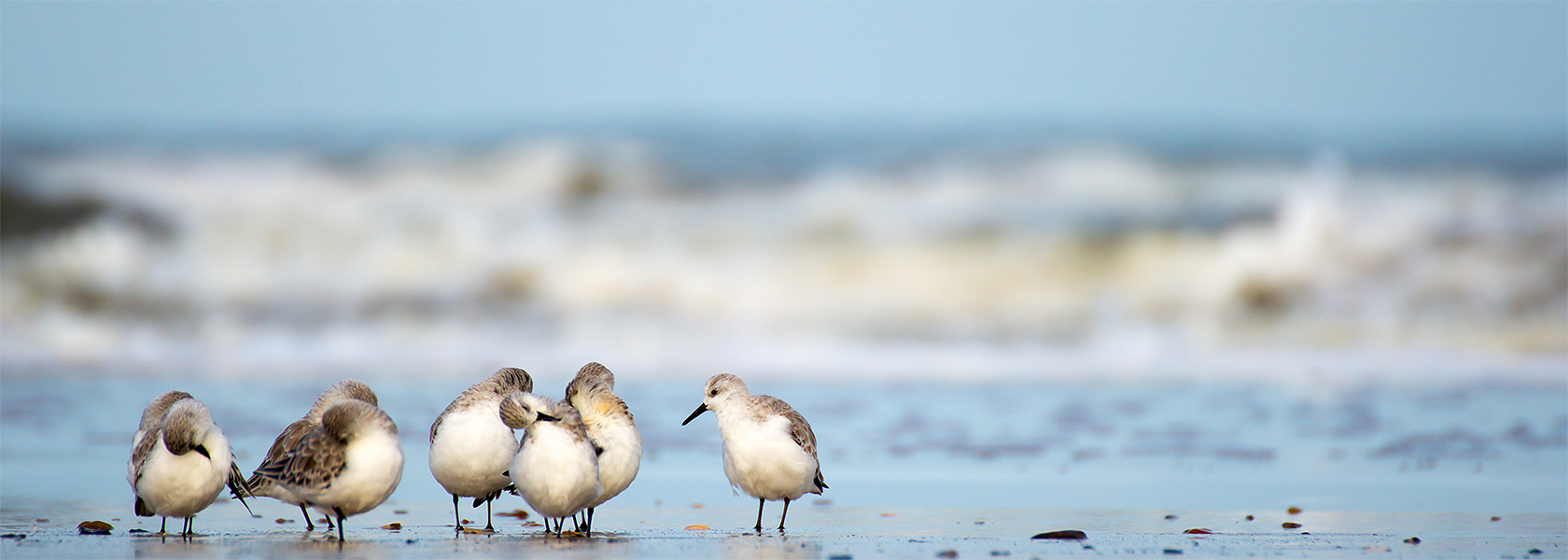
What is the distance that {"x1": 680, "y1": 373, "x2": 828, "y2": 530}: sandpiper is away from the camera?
792 centimetres

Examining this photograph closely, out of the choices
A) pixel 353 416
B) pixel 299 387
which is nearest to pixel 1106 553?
pixel 353 416

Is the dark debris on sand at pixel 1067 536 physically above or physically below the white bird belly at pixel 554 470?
below

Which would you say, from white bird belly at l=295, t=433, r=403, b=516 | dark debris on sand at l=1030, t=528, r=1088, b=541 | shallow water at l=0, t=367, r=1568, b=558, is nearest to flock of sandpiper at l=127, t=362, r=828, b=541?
white bird belly at l=295, t=433, r=403, b=516

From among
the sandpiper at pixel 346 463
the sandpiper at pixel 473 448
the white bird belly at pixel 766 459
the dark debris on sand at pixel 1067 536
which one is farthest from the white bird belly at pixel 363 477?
the dark debris on sand at pixel 1067 536

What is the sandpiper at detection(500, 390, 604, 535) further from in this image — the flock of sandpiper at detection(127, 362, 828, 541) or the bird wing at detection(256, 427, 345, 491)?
the bird wing at detection(256, 427, 345, 491)

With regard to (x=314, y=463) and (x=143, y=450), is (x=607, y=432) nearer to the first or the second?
(x=314, y=463)

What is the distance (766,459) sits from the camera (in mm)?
7918

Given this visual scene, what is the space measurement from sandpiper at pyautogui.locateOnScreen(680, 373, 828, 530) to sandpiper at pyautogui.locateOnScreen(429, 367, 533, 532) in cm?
113

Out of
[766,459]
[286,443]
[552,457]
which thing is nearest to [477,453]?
[552,457]

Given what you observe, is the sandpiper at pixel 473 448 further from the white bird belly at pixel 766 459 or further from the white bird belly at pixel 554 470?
the white bird belly at pixel 766 459

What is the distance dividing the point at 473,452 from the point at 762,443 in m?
1.72

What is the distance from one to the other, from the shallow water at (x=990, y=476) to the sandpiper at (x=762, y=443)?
32cm

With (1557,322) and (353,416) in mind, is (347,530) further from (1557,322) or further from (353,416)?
(1557,322)

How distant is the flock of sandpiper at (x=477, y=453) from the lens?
23.4ft
